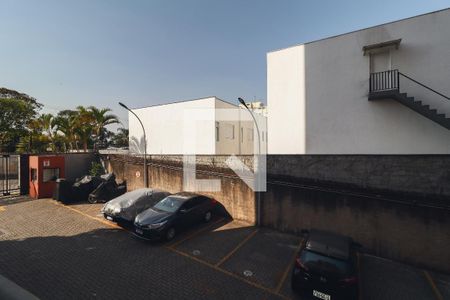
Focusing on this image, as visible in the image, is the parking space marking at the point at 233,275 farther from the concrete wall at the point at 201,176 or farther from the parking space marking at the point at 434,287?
the parking space marking at the point at 434,287

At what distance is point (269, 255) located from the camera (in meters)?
7.55

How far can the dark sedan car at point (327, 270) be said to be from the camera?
190 inches

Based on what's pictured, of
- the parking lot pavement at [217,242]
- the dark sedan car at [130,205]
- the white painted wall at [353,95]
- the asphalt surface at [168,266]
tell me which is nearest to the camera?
the asphalt surface at [168,266]

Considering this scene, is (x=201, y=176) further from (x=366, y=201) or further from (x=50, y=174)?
(x=50, y=174)

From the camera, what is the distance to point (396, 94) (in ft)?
31.4

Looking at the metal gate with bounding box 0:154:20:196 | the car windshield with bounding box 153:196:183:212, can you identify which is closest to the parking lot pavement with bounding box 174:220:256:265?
the car windshield with bounding box 153:196:183:212

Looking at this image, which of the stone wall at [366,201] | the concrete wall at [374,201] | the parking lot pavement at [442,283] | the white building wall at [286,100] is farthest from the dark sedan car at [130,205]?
the parking lot pavement at [442,283]

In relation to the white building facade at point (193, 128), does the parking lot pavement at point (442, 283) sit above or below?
below

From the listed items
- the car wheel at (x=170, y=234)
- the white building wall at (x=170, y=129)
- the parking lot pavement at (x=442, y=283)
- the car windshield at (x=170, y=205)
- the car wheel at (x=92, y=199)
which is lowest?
the parking lot pavement at (x=442, y=283)

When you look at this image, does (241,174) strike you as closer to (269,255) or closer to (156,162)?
(269,255)

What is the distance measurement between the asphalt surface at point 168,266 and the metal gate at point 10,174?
6.21 metres

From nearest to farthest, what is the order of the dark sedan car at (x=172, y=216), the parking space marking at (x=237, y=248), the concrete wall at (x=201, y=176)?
the parking space marking at (x=237, y=248)
the dark sedan car at (x=172, y=216)
the concrete wall at (x=201, y=176)

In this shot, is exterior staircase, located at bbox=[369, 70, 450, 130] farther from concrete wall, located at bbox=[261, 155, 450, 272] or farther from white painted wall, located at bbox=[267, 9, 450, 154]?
concrete wall, located at bbox=[261, 155, 450, 272]

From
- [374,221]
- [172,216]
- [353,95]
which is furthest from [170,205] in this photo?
[353,95]
